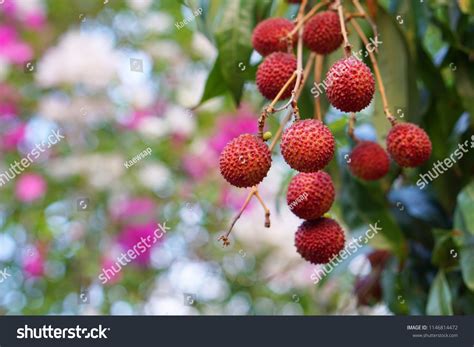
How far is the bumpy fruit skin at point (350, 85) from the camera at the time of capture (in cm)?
47

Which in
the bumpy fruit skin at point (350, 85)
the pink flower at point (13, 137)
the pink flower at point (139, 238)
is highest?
the bumpy fruit skin at point (350, 85)

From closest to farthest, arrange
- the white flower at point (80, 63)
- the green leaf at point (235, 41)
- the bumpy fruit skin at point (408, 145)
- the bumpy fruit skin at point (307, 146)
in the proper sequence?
the bumpy fruit skin at point (307, 146), the bumpy fruit skin at point (408, 145), the green leaf at point (235, 41), the white flower at point (80, 63)

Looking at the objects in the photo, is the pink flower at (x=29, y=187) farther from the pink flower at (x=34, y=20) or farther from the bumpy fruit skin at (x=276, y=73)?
the bumpy fruit skin at (x=276, y=73)

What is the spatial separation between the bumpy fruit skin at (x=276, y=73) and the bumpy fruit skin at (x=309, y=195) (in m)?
0.07

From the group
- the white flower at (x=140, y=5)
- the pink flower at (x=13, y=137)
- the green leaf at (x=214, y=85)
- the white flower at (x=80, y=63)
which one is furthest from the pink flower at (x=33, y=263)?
the green leaf at (x=214, y=85)

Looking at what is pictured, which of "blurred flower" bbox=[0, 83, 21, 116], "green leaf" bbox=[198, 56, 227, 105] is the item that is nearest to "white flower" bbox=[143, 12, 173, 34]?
"blurred flower" bbox=[0, 83, 21, 116]

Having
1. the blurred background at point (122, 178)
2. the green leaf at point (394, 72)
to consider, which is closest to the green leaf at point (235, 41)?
the green leaf at point (394, 72)

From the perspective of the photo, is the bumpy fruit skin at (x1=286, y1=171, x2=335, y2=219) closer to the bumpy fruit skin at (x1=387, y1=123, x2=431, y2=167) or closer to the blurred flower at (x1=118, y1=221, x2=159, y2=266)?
the bumpy fruit skin at (x1=387, y1=123, x2=431, y2=167)

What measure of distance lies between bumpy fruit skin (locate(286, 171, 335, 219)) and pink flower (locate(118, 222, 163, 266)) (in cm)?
116

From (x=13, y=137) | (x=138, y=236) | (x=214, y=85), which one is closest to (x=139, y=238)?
(x=138, y=236)

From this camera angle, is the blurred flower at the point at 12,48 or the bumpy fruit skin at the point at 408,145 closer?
the bumpy fruit skin at the point at 408,145

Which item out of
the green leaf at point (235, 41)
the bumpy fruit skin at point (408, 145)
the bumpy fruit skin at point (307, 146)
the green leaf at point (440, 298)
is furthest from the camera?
the green leaf at point (440, 298)

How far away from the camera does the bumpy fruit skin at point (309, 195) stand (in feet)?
1.67

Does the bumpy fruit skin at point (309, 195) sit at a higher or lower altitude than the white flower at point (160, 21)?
higher
